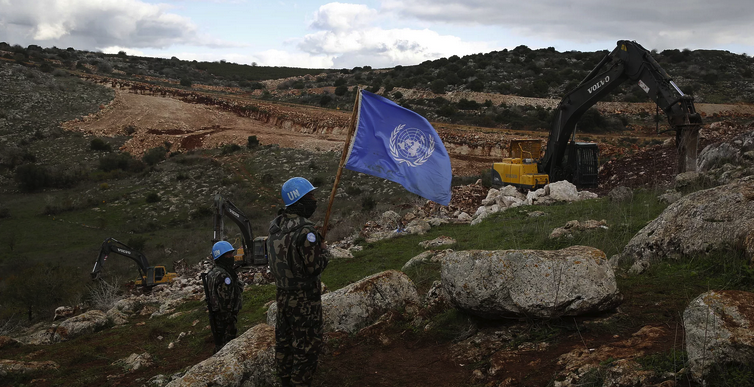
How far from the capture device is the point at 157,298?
14969 millimetres

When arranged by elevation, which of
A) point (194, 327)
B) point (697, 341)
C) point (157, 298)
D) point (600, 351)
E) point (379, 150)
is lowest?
point (157, 298)

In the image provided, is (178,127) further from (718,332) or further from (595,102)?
(718,332)

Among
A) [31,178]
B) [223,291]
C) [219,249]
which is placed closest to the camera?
[223,291]

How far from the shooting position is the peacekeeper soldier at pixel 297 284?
15.2 feet

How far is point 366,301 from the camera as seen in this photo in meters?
6.50

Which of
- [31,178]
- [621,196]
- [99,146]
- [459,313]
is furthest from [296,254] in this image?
[99,146]

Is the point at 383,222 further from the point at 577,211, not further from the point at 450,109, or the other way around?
the point at 450,109

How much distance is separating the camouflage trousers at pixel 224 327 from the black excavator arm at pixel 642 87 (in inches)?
504

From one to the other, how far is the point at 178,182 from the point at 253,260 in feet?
49.0

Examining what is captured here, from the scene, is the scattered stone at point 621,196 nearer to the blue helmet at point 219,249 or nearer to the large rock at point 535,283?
the large rock at point 535,283

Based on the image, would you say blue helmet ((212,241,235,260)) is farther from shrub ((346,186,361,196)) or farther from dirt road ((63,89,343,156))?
dirt road ((63,89,343,156))

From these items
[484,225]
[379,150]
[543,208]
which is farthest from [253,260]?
[379,150]

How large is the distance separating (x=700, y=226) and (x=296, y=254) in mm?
4602

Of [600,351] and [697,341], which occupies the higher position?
[697,341]
